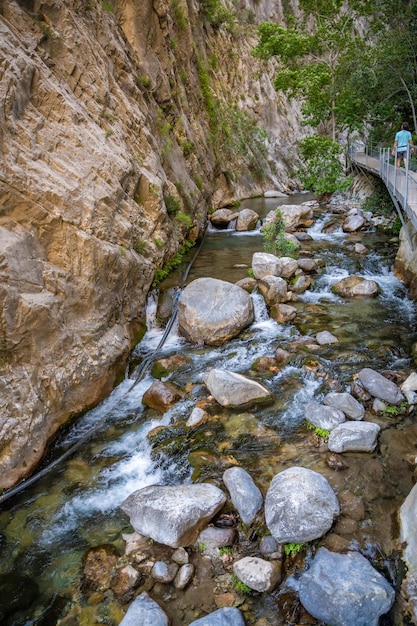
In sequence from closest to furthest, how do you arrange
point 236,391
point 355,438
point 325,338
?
1. point 355,438
2. point 236,391
3. point 325,338

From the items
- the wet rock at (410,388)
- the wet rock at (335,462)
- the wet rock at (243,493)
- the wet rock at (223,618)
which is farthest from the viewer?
the wet rock at (410,388)

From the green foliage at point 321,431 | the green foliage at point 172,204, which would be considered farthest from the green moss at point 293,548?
the green foliage at point 172,204

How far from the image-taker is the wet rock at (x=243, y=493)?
13.3ft

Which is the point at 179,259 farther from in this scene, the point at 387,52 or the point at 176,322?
the point at 387,52

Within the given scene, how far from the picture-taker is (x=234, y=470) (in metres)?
4.51

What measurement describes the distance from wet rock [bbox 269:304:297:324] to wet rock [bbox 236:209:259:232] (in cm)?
979

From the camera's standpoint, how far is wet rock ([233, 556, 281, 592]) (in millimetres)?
3420

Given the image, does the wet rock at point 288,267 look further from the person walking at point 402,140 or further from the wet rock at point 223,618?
the wet rock at point 223,618

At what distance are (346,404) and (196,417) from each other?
2.23 metres

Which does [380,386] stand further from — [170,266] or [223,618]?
[170,266]

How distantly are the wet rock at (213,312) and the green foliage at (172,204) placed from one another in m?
4.00

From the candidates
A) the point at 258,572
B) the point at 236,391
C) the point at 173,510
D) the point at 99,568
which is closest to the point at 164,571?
the point at 173,510

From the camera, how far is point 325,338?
24.8 ft

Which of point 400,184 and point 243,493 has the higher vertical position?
point 400,184
